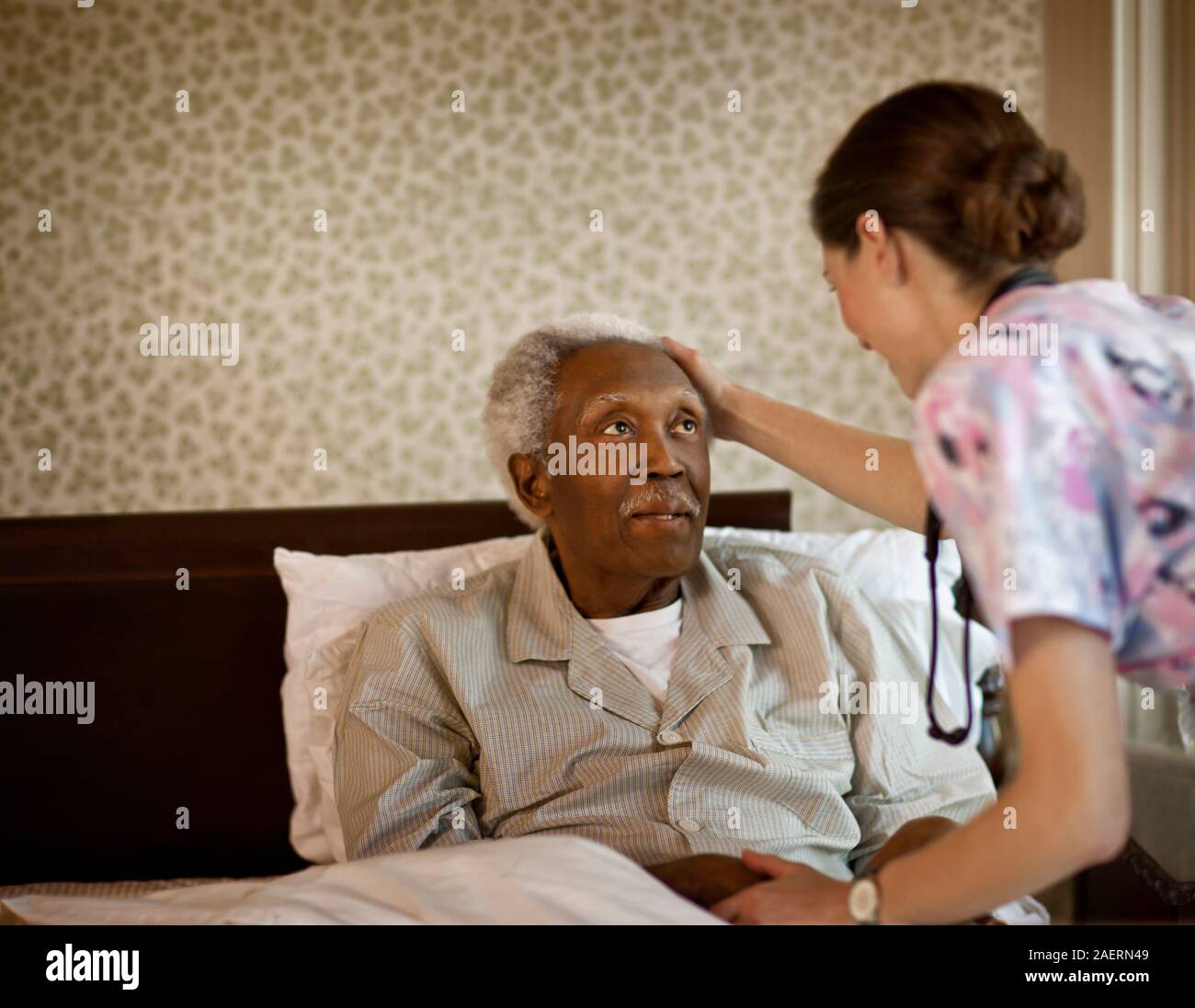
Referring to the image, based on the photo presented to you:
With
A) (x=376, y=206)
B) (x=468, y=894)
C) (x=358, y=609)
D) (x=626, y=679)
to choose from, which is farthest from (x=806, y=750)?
(x=376, y=206)

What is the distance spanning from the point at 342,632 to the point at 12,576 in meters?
0.66

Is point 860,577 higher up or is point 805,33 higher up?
point 805,33

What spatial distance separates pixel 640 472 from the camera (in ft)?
6.15

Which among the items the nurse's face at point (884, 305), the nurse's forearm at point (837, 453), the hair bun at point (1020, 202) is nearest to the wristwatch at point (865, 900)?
the nurse's face at point (884, 305)

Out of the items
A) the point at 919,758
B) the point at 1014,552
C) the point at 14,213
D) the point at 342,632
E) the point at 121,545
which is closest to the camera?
the point at 1014,552

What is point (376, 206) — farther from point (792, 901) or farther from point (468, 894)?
point (792, 901)

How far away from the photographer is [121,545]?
2.29 meters

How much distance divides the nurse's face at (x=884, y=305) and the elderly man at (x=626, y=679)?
24.9 inches

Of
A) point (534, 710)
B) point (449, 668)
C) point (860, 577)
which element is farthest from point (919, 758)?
point (449, 668)

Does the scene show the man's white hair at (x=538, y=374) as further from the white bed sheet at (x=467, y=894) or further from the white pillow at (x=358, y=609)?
the white bed sheet at (x=467, y=894)

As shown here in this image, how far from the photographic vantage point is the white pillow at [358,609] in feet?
6.82

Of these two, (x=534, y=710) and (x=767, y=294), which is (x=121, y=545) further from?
(x=767, y=294)

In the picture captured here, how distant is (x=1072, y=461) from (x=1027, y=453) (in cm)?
4

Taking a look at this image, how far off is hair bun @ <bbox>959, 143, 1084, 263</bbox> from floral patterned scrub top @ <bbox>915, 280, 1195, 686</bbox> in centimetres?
Result: 11
